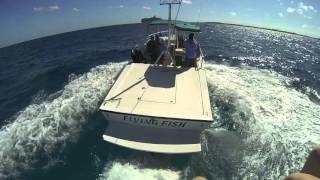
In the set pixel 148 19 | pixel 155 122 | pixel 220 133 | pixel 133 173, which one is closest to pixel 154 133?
pixel 155 122

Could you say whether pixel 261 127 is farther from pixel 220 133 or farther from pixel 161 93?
pixel 161 93

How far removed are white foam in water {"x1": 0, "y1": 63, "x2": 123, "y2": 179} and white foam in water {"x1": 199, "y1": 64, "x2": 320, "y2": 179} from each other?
16.0 feet

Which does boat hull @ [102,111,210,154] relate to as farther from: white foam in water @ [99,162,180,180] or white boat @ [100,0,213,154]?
white foam in water @ [99,162,180,180]

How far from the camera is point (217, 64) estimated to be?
20.6m

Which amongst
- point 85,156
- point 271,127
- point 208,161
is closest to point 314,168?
point 208,161

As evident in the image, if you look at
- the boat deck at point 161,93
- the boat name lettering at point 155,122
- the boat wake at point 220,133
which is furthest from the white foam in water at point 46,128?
the boat name lettering at point 155,122

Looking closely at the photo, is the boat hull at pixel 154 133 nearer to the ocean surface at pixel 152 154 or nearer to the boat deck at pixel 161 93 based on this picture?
the boat deck at pixel 161 93

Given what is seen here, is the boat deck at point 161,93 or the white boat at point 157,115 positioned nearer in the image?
the white boat at point 157,115

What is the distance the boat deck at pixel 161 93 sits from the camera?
8953 millimetres

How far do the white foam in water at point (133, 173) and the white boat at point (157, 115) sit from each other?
0.56m

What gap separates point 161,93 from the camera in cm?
1014

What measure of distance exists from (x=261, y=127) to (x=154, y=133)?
14.8 ft

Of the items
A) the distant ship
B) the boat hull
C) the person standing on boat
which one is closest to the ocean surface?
the boat hull

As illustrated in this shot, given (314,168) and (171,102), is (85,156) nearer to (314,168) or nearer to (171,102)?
(171,102)
